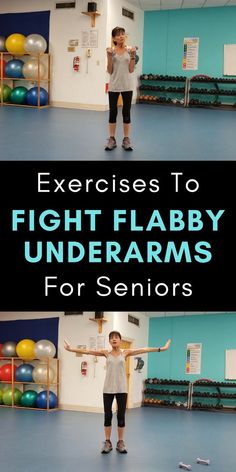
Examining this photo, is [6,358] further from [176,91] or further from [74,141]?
[176,91]

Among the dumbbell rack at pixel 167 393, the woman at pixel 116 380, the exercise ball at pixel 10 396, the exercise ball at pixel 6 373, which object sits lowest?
the dumbbell rack at pixel 167 393

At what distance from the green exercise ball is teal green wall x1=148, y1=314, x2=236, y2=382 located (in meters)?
5.46

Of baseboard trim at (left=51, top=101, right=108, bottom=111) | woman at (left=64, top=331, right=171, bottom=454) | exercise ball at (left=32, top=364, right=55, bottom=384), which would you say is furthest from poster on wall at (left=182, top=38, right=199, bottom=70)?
woman at (left=64, top=331, right=171, bottom=454)

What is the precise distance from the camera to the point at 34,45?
15867mm

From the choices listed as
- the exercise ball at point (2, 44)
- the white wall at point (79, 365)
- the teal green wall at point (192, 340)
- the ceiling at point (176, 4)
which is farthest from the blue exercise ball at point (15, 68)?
the teal green wall at point (192, 340)

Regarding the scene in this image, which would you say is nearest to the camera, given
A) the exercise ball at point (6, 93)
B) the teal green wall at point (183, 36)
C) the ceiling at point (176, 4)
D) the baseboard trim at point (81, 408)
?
the baseboard trim at point (81, 408)

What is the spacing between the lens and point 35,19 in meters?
16.5

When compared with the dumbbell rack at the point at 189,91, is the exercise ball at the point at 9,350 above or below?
below

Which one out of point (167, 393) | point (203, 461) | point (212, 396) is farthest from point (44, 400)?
point (203, 461)

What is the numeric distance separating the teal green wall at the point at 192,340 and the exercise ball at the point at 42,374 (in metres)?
3.19

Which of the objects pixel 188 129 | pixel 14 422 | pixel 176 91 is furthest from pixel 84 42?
pixel 14 422

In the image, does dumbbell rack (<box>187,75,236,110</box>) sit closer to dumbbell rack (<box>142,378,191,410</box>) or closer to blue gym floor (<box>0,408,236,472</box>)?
dumbbell rack (<box>142,378,191,410</box>)

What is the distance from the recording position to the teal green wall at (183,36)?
1762 cm

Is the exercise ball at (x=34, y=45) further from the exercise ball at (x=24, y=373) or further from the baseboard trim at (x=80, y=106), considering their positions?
the exercise ball at (x=24, y=373)
